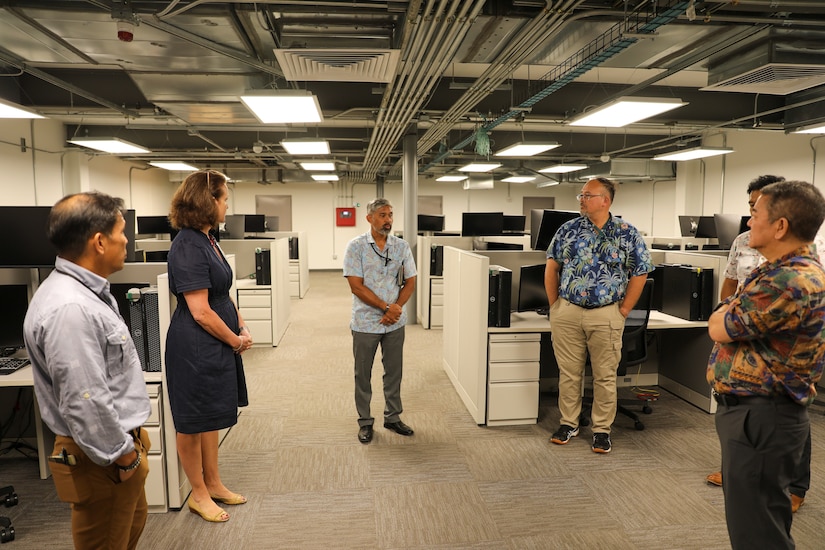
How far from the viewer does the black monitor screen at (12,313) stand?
230 centimetres

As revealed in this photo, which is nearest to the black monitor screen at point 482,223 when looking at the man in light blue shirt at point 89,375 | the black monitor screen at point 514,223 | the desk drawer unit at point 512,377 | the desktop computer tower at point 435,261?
the desktop computer tower at point 435,261

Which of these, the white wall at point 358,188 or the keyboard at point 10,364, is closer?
the keyboard at point 10,364

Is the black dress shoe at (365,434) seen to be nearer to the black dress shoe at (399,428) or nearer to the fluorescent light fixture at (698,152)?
the black dress shoe at (399,428)

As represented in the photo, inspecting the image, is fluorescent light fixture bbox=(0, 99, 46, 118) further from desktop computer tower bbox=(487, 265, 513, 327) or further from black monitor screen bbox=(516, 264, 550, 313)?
black monitor screen bbox=(516, 264, 550, 313)

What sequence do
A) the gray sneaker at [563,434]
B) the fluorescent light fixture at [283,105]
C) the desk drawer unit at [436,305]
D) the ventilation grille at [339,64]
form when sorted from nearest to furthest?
the ventilation grille at [339,64] < the gray sneaker at [563,434] < the fluorescent light fixture at [283,105] < the desk drawer unit at [436,305]

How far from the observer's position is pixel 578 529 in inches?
82.5

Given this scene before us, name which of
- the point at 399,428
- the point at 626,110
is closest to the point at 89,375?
the point at 399,428

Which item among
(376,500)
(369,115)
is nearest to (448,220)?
(369,115)

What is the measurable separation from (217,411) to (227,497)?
0.52 m

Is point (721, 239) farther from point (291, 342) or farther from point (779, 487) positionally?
point (291, 342)

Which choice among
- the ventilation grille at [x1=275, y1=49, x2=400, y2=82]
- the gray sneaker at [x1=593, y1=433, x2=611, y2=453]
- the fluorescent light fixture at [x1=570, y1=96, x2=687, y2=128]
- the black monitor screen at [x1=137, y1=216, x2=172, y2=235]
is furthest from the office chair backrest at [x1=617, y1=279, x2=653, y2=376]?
the black monitor screen at [x1=137, y1=216, x2=172, y2=235]

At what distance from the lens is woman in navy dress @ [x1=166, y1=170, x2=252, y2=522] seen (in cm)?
190

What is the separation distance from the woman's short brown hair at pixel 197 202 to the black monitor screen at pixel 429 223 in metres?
5.91

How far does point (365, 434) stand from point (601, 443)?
1358 mm
